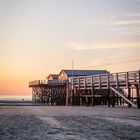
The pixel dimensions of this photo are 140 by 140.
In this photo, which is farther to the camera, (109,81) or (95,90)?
(95,90)

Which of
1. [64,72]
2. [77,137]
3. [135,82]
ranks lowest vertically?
[77,137]

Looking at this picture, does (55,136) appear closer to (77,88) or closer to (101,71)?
(77,88)

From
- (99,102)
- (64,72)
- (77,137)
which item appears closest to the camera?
(77,137)

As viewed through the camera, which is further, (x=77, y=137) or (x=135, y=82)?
(x=135, y=82)

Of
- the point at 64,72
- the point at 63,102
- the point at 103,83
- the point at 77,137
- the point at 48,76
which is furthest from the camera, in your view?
the point at 48,76

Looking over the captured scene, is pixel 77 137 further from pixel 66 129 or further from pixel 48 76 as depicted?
pixel 48 76

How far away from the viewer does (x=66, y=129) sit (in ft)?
44.4

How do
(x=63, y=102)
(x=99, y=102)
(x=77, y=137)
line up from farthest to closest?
(x=63, y=102) < (x=99, y=102) < (x=77, y=137)

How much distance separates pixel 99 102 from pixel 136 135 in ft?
101

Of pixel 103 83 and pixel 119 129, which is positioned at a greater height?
pixel 103 83

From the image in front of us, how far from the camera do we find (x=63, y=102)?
151ft

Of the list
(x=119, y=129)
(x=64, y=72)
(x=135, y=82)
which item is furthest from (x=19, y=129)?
(x=64, y=72)

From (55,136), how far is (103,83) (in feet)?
67.1

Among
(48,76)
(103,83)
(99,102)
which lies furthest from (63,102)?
(48,76)
